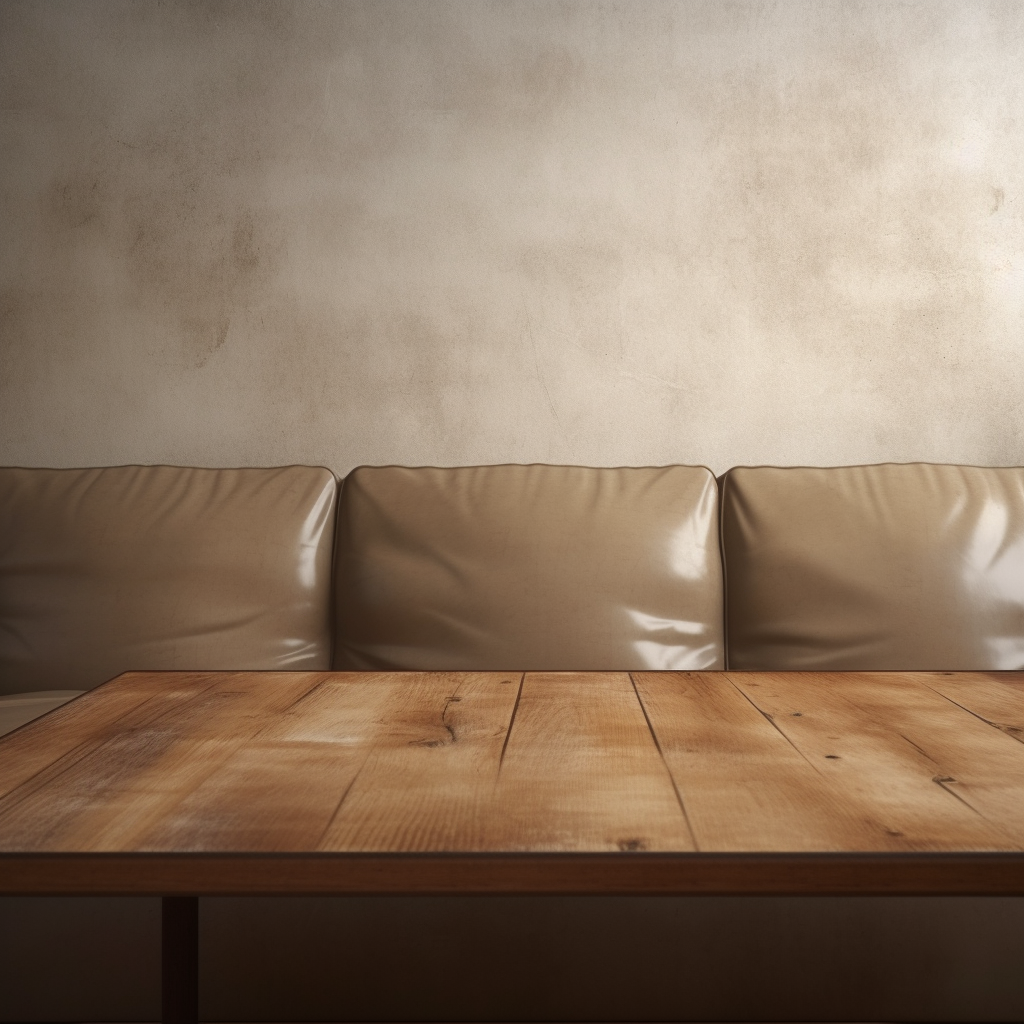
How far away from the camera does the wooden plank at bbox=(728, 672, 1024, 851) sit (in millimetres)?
604

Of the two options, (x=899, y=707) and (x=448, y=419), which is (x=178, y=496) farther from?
(x=899, y=707)

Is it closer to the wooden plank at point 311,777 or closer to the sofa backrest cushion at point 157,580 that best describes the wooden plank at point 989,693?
the wooden plank at point 311,777

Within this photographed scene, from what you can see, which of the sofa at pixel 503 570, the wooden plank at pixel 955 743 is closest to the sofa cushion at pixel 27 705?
the sofa at pixel 503 570

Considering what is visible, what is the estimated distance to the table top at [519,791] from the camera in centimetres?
56

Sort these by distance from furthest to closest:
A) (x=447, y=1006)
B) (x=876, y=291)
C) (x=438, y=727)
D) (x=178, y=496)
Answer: (x=876, y=291) → (x=178, y=496) → (x=447, y=1006) → (x=438, y=727)

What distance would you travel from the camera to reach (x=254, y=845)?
1.88ft

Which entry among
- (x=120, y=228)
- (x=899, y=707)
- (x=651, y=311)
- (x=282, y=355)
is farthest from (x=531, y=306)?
(x=899, y=707)

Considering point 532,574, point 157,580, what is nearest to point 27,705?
point 157,580

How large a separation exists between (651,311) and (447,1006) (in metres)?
1.49

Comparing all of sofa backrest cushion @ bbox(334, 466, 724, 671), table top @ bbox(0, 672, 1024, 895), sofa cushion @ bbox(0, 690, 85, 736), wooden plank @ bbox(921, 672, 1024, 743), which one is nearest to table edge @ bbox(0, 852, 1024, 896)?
table top @ bbox(0, 672, 1024, 895)

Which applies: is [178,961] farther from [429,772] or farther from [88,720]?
[429,772]

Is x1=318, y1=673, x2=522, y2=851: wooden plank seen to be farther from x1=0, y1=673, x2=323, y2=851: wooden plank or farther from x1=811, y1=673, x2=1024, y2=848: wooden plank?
x1=811, y1=673, x2=1024, y2=848: wooden plank

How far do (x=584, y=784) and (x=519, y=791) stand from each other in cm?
5

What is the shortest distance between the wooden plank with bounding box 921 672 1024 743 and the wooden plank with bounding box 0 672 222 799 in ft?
2.73
